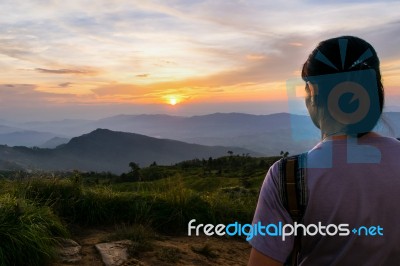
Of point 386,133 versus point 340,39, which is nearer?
point 340,39

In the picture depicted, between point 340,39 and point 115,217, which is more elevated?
point 340,39

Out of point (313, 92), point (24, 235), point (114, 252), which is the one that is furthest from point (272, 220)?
point (114, 252)

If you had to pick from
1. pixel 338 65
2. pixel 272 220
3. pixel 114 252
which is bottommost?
pixel 114 252

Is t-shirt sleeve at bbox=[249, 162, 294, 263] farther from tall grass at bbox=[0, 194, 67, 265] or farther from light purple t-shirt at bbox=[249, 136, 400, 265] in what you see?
tall grass at bbox=[0, 194, 67, 265]

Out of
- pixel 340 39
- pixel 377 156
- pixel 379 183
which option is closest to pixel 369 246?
pixel 379 183

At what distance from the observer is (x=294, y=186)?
1.64 metres

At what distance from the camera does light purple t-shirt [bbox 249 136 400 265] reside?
64.7 inches

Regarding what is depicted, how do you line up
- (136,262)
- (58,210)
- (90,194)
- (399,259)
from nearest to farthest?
(399,259) < (136,262) < (58,210) < (90,194)

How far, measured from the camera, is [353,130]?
1.73m

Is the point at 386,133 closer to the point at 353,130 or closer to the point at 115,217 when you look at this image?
the point at 353,130

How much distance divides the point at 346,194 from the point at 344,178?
0.07 meters

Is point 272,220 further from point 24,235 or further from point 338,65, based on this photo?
point 24,235

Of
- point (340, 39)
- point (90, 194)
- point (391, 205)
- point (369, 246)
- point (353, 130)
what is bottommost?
point (90, 194)

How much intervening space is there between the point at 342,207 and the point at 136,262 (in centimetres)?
437
